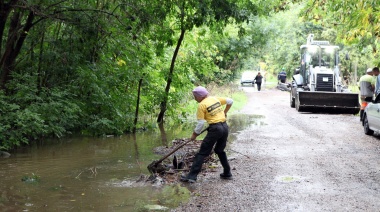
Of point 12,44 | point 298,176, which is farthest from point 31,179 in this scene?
point 12,44

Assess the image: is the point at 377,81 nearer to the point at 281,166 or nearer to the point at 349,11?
the point at 349,11

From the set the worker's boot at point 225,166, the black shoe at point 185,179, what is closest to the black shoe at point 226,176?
the worker's boot at point 225,166

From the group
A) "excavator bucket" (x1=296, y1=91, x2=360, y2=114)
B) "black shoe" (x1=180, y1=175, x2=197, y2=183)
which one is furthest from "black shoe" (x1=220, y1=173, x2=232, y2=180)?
"excavator bucket" (x1=296, y1=91, x2=360, y2=114)

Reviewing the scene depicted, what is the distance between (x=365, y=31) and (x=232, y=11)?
5.23m

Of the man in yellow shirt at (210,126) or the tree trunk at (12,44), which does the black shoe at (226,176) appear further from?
the tree trunk at (12,44)

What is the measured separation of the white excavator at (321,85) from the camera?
23906 millimetres

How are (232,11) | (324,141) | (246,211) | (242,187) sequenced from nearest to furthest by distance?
(246,211) → (242,187) → (232,11) → (324,141)

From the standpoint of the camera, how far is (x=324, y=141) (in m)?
15.0

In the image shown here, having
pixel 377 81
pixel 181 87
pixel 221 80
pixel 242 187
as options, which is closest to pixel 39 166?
pixel 242 187

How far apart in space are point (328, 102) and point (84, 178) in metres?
16.2

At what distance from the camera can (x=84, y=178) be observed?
34.6ft

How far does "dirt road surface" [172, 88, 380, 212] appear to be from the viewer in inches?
311

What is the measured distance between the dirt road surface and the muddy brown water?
79 cm

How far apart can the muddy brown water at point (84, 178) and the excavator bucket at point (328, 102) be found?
8.63 metres
